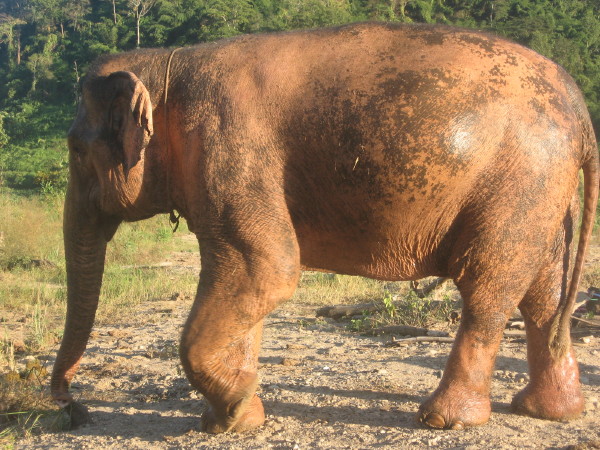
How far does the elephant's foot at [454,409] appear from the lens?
414 cm

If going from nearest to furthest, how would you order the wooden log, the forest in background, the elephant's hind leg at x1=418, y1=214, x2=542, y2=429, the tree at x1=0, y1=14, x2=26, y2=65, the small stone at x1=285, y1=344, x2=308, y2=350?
the elephant's hind leg at x1=418, y1=214, x2=542, y2=429 → the small stone at x1=285, y1=344, x2=308, y2=350 → the wooden log → the forest in background → the tree at x1=0, y1=14, x2=26, y2=65

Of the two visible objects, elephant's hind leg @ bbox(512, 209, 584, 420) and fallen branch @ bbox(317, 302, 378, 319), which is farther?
fallen branch @ bbox(317, 302, 378, 319)

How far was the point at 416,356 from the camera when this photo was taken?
5.95 meters

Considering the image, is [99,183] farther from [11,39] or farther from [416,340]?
[11,39]

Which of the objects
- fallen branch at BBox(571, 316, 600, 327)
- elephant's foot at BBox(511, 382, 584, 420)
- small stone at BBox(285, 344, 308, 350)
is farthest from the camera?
small stone at BBox(285, 344, 308, 350)

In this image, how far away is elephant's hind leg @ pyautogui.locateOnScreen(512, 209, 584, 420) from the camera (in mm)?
4492

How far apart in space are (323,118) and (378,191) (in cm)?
47

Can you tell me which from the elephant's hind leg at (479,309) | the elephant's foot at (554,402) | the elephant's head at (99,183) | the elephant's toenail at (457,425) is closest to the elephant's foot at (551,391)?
the elephant's foot at (554,402)

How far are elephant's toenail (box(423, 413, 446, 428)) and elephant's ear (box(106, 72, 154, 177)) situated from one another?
217cm

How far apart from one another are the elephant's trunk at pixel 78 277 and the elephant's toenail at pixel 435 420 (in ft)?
6.91

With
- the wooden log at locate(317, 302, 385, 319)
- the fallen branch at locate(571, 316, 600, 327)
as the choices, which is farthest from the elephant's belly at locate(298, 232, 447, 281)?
the wooden log at locate(317, 302, 385, 319)

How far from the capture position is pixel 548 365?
454 centimetres

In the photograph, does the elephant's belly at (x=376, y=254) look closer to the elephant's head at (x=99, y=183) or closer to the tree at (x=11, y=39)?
the elephant's head at (x=99, y=183)

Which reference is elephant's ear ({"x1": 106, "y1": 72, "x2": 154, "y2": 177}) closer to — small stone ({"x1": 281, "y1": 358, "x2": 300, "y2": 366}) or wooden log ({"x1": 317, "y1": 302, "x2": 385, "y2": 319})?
small stone ({"x1": 281, "y1": 358, "x2": 300, "y2": 366})
